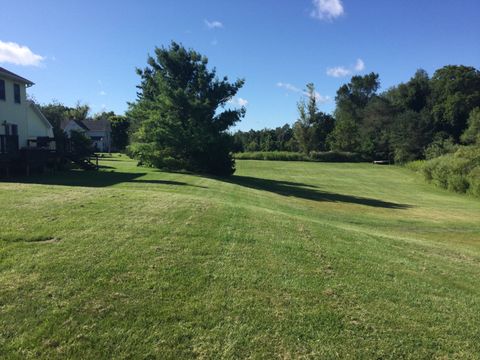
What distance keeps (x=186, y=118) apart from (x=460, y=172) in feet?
76.2

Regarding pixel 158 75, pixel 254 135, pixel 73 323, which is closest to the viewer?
pixel 73 323

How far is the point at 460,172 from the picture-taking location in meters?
33.0

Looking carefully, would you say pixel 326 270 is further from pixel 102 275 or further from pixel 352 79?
pixel 352 79

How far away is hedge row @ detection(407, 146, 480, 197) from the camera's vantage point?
30.3 meters

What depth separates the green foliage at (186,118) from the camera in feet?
92.3

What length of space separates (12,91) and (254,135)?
7161 centimetres

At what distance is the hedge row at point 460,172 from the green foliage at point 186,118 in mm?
18358

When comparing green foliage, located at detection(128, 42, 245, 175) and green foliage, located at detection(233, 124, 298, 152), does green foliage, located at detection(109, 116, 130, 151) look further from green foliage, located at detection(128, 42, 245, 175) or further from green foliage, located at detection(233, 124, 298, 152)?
green foliage, located at detection(128, 42, 245, 175)

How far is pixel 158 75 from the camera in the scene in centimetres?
2925

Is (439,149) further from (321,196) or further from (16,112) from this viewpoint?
(16,112)

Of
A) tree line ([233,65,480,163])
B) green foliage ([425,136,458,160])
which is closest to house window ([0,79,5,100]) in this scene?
tree line ([233,65,480,163])

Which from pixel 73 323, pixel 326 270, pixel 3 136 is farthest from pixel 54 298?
pixel 3 136

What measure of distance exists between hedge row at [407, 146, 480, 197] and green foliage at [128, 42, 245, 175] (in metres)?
18.4

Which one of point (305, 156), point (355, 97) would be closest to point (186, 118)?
point (305, 156)
